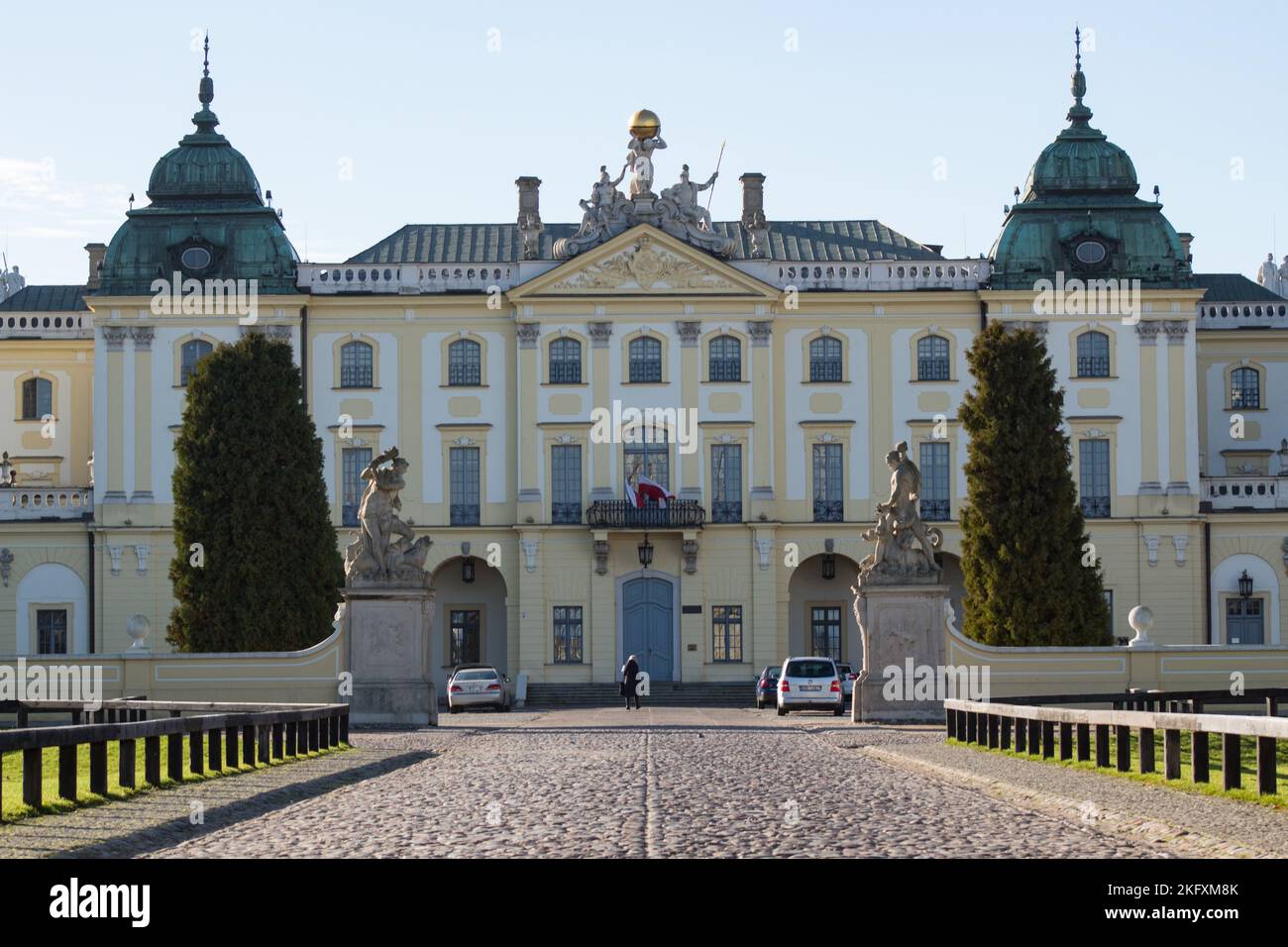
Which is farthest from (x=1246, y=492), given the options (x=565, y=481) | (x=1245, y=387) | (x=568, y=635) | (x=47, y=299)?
(x=47, y=299)

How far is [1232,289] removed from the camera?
2785 inches

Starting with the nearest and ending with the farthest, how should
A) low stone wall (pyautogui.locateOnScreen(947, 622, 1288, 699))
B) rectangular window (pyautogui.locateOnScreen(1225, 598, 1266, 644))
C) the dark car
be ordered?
low stone wall (pyautogui.locateOnScreen(947, 622, 1288, 699))
the dark car
rectangular window (pyautogui.locateOnScreen(1225, 598, 1266, 644))

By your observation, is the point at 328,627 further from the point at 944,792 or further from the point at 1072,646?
the point at 944,792

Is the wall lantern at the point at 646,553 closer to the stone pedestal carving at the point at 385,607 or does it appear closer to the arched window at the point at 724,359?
the arched window at the point at 724,359

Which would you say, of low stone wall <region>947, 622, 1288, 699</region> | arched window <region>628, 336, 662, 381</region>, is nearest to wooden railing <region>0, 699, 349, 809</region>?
low stone wall <region>947, 622, 1288, 699</region>

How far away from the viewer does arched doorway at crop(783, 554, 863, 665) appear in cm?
6047

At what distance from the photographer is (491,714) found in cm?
4572

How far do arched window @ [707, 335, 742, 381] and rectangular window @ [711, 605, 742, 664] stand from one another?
614 cm

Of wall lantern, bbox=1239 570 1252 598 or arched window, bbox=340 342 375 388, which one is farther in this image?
arched window, bbox=340 342 375 388

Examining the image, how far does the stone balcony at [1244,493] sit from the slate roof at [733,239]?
9.92 metres

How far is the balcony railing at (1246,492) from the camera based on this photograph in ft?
196

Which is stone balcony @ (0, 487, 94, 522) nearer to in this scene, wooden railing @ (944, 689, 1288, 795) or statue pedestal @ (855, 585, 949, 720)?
statue pedestal @ (855, 585, 949, 720)

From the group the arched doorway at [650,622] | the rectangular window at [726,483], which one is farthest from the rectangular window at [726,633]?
the rectangular window at [726,483]
